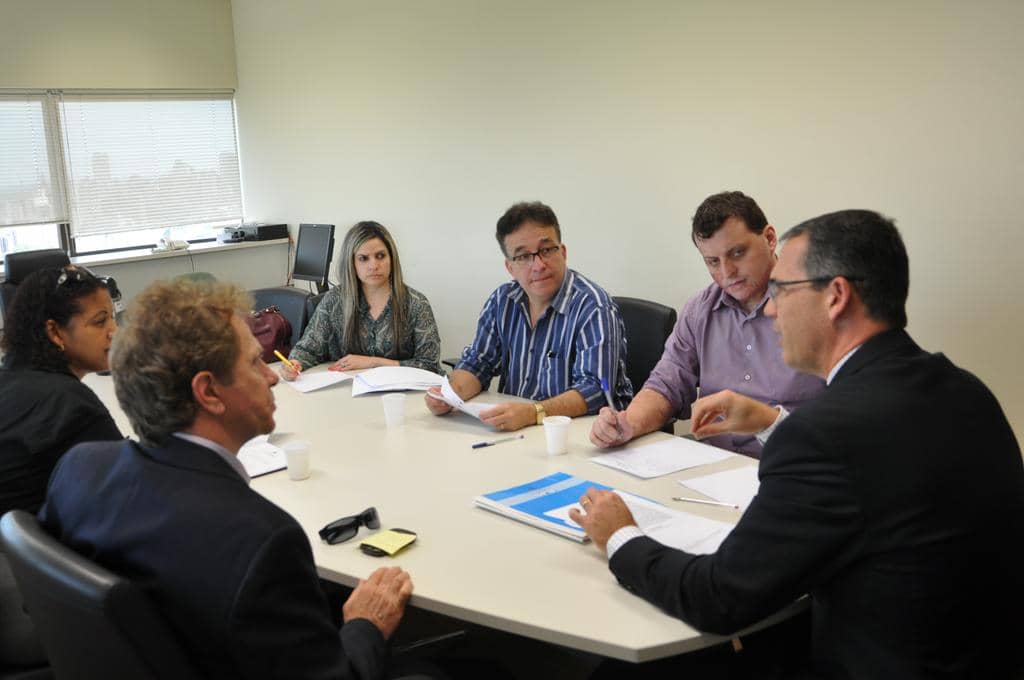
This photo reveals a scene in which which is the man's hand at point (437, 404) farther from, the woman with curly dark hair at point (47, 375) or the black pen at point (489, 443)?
the woman with curly dark hair at point (47, 375)

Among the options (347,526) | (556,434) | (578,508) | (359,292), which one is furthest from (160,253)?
(578,508)

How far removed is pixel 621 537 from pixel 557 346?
4.48ft

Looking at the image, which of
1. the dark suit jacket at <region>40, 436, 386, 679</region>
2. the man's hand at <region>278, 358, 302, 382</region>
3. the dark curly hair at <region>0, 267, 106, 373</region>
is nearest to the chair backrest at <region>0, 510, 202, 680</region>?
the dark suit jacket at <region>40, 436, 386, 679</region>

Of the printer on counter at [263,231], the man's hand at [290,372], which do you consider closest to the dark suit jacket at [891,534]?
the man's hand at [290,372]

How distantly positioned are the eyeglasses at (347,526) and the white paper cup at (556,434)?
0.57 m

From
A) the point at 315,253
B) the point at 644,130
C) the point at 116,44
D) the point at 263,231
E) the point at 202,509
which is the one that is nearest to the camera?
the point at 202,509


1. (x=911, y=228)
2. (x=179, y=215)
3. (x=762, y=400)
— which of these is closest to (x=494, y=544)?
(x=762, y=400)

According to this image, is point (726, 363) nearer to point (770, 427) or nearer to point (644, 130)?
point (770, 427)

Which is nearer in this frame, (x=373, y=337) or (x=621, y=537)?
(x=621, y=537)

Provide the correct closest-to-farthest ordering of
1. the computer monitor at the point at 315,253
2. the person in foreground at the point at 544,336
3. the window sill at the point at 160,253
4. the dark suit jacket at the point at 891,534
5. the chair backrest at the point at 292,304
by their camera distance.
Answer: the dark suit jacket at the point at 891,534
the person in foreground at the point at 544,336
the chair backrest at the point at 292,304
the computer monitor at the point at 315,253
the window sill at the point at 160,253

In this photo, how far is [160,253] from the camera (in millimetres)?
6133

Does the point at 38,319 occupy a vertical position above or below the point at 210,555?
above

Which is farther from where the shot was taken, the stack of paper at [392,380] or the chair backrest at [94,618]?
the stack of paper at [392,380]

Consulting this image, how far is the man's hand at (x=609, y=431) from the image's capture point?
228 cm
